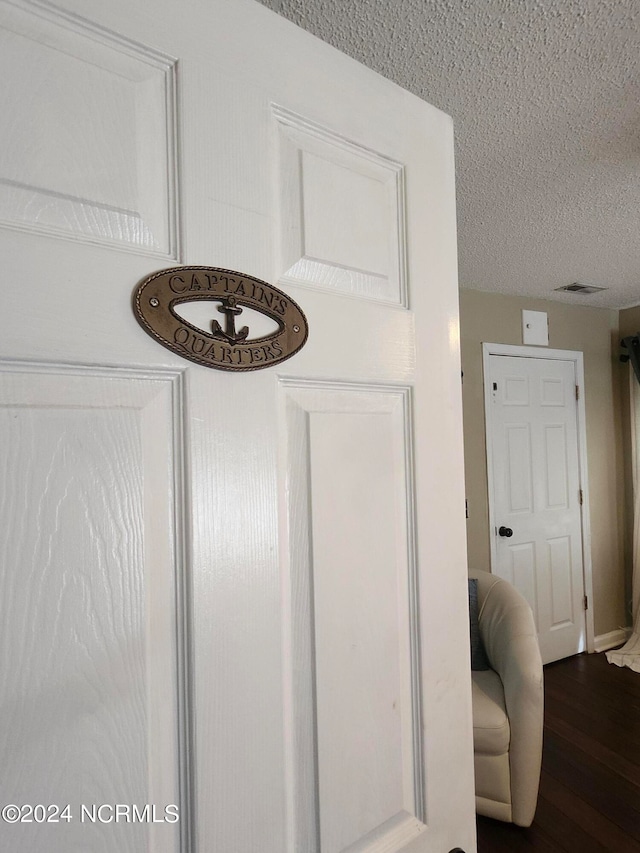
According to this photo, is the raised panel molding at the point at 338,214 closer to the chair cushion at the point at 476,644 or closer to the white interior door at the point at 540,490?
the chair cushion at the point at 476,644

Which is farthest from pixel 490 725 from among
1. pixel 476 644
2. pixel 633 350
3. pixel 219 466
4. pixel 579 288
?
pixel 633 350

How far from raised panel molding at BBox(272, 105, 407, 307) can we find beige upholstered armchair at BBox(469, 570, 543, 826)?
6.25 ft

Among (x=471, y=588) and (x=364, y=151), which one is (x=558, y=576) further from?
(x=364, y=151)

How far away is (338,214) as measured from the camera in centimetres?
60

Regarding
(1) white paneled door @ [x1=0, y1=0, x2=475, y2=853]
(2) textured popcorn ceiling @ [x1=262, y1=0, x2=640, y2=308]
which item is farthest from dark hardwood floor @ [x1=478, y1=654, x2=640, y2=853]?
(2) textured popcorn ceiling @ [x1=262, y1=0, x2=640, y2=308]

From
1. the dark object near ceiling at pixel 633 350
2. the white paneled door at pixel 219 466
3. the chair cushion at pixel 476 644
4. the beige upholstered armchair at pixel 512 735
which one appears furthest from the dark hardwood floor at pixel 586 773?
the dark object near ceiling at pixel 633 350

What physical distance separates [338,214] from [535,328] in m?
3.07

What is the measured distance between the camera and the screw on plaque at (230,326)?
486mm

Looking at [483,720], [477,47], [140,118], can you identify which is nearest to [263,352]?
[140,118]

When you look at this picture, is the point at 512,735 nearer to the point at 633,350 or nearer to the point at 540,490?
the point at 540,490

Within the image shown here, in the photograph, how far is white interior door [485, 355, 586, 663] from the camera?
3.14 metres

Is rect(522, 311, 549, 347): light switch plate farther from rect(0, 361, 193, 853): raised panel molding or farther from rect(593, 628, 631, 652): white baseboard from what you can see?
rect(0, 361, 193, 853): raised panel molding

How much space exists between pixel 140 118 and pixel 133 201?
83 mm

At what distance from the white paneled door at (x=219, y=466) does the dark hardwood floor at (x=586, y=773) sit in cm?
171
